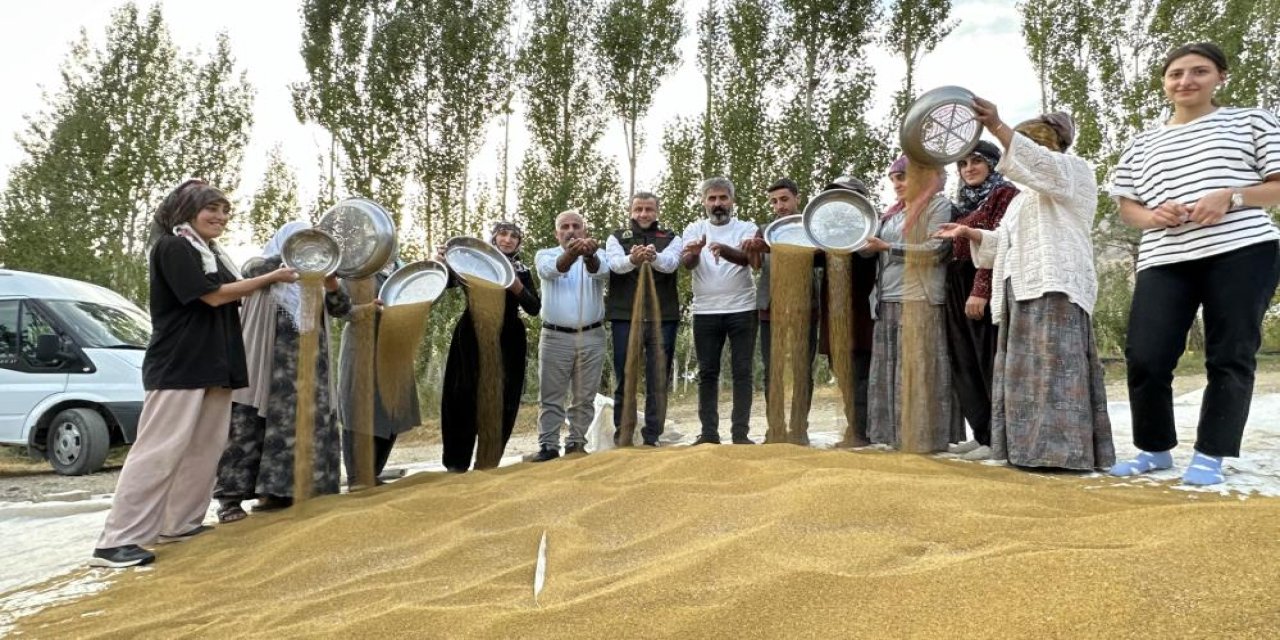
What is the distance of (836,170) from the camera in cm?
1404

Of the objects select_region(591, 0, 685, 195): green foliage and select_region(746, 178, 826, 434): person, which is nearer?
select_region(746, 178, 826, 434): person

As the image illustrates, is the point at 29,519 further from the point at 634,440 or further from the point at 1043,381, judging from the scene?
the point at 1043,381

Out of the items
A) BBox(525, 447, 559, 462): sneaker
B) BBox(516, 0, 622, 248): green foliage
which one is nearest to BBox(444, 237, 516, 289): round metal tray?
BBox(525, 447, 559, 462): sneaker

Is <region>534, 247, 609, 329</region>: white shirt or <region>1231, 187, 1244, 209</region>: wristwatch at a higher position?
<region>1231, 187, 1244, 209</region>: wristwatch

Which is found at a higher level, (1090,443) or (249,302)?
(249,302)

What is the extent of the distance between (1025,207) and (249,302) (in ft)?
Answer: 12.0

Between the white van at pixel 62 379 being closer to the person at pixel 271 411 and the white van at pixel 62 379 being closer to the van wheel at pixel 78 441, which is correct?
the van wheel at pixel 78 441

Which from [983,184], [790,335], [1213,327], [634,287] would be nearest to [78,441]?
[634,287]

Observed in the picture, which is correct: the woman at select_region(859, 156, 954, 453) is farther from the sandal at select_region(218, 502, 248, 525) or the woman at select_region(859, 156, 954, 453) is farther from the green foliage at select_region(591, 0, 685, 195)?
the green foliage at select_region(591, 0, 685, 195)

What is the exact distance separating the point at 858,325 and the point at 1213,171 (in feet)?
6.15

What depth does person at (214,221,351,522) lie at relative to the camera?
360cm

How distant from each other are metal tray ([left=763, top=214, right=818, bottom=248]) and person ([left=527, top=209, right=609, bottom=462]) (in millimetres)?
1055

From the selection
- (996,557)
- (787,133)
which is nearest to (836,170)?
(787,133)

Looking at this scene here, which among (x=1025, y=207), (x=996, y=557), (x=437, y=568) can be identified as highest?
(x=1025, y=207)
